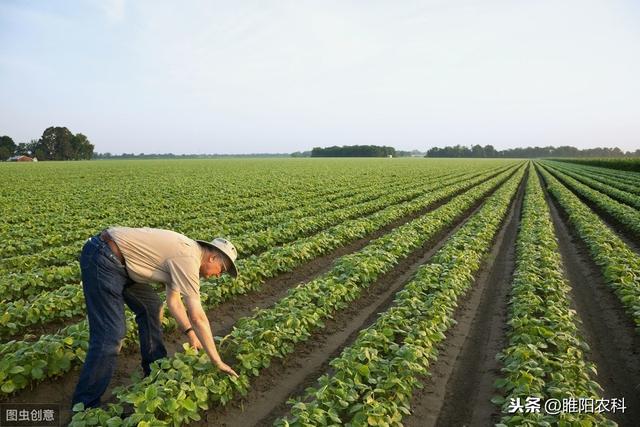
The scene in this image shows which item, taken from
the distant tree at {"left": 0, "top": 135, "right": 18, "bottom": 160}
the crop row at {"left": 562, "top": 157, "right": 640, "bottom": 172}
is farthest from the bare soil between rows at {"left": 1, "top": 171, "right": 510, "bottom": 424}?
the distant tree at {"left": 0, "top": 135, "right": 18, "bottom": 160}

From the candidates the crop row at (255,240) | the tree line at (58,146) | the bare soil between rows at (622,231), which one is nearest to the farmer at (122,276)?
the crop row at (255,240)

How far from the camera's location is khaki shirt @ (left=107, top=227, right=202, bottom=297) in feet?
12.7

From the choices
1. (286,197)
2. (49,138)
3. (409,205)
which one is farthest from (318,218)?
(49,138)

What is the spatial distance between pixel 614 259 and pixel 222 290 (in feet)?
27.6

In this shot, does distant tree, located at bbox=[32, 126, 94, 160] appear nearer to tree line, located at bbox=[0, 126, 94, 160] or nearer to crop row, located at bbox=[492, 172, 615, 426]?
tree line, located at bbox=[0, 126, 94, 160]

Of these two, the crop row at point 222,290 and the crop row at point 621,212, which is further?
the crop row at point 621,212

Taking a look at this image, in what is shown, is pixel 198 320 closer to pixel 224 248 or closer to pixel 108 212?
pixel 224 248

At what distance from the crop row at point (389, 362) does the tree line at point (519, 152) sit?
177m

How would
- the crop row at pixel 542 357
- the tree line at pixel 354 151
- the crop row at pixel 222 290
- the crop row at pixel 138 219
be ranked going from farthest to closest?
the tree line at pixel 354 151, the crop row at pixel 138 219, the crop row at pixel 222 290, the crop row at pixel 542 357

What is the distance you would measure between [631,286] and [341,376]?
20.4 feet

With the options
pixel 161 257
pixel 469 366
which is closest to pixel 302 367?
pixel 469 366

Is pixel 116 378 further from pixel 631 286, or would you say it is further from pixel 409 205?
pixel 409 205

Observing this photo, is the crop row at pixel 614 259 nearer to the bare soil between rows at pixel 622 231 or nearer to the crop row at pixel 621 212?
the bare soil between rows at pixel 622 231

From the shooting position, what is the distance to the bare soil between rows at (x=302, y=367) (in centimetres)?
459
